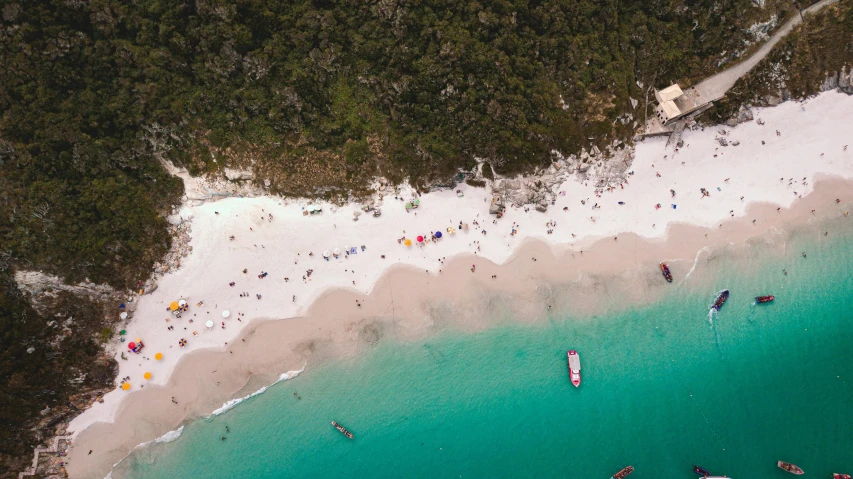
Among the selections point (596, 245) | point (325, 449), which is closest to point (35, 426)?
point (325, 449)

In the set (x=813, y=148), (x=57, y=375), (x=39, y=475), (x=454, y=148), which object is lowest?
(x=39, y=475)

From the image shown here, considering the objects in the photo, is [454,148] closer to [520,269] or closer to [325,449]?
[520,269]

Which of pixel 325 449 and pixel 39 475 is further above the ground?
pixel 39 475

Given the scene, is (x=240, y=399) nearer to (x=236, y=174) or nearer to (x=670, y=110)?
(x=236, y=174)

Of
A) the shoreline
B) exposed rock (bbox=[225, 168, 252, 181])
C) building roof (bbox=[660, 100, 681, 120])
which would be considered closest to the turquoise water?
the shoreline

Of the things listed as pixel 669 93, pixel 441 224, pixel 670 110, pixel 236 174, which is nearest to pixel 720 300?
pixel 670 110

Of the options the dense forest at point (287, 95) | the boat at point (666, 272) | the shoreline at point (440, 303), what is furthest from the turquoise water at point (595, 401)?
the dense forest at point (287, 95)

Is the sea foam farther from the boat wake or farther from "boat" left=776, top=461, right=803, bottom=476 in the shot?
"boat" left=776, top=461, right=803, bottom=476
